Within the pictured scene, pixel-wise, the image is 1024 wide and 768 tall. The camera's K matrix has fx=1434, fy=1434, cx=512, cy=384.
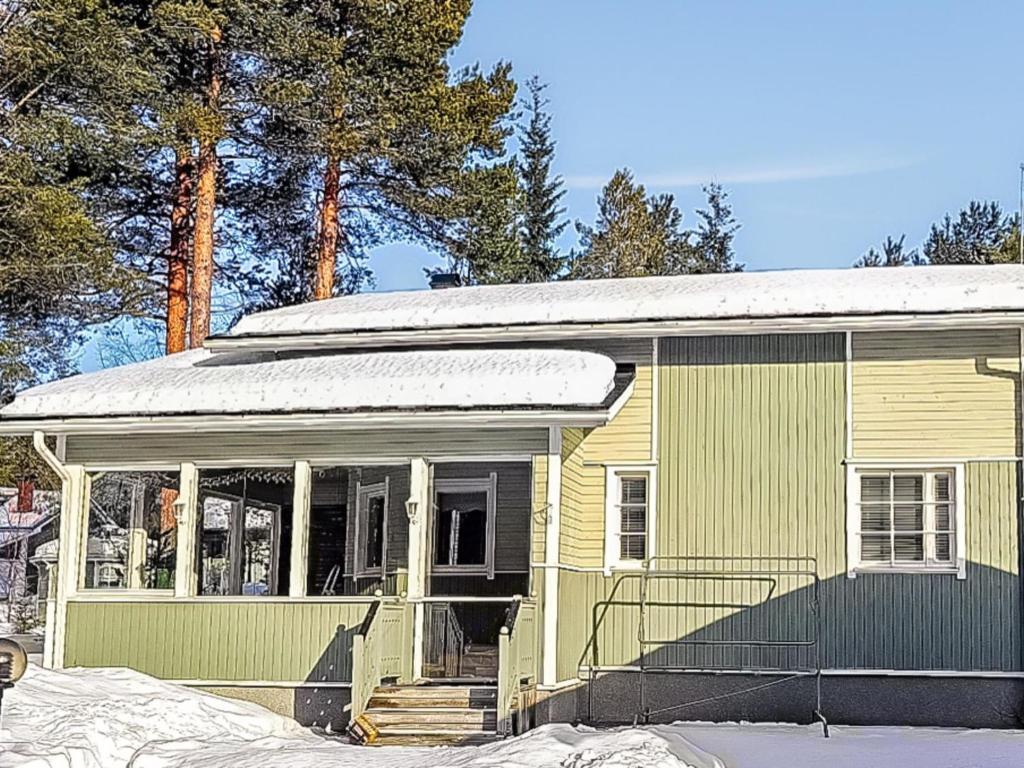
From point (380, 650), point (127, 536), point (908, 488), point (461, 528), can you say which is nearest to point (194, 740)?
point (380, 650)

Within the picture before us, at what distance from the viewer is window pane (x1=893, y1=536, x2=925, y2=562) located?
14.0 metres

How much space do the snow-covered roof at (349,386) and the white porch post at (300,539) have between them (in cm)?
84

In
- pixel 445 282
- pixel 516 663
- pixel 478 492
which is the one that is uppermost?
pixel 445 282

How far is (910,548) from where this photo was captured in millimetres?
14055

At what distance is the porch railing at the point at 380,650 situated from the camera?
12758mm

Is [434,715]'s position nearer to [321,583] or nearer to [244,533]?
[321,583]

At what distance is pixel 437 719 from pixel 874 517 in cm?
482

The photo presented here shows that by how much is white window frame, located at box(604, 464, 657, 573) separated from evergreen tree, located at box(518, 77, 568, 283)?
25.3 meters

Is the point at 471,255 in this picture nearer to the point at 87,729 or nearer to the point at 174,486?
the point at 174,486

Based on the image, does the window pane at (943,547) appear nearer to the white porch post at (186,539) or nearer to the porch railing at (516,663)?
the porch railing at (516,663)

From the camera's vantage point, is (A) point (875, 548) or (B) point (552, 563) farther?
(A) point (875, 548)

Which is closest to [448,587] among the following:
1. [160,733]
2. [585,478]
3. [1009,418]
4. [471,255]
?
[585,478]

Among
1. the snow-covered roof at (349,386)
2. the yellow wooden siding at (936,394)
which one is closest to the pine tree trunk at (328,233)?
the snow-covered roof at (349,386)

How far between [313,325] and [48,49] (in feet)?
29.1
